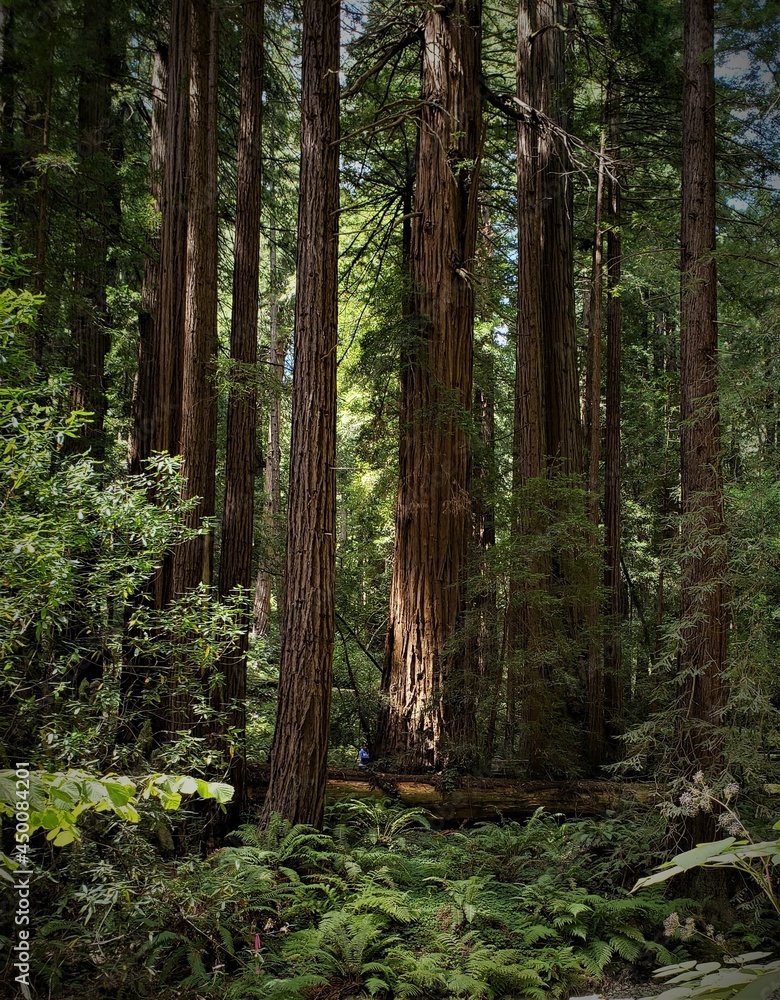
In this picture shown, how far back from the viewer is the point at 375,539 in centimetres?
1117

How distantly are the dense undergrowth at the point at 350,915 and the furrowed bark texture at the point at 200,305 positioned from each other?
281 cm

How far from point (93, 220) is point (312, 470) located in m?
6.36

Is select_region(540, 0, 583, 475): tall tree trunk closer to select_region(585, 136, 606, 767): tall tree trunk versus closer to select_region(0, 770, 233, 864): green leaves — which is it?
select_region(585, 136, 606, 767): tall tree trunk

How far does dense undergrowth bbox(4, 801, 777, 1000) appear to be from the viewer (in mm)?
4121

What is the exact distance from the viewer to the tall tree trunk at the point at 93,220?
368 inches

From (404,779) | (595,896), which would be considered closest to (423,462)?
(404,779)

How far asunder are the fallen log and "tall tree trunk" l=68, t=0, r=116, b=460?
572 centimetres

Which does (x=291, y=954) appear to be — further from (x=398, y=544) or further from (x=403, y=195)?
(x=403, y=195)

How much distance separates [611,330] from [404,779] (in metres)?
9.23

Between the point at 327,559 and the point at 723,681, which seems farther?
the point at 327,559

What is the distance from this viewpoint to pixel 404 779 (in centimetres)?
773

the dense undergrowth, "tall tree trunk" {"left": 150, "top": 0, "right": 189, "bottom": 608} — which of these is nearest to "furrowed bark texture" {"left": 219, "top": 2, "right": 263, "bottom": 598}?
"tall tree trunk" {"left": 150, "top": 0, "right": 189, "bottom": 608}

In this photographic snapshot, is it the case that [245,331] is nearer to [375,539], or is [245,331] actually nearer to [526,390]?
[526,390]

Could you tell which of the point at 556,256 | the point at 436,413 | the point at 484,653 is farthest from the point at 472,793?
the point at 556,256
